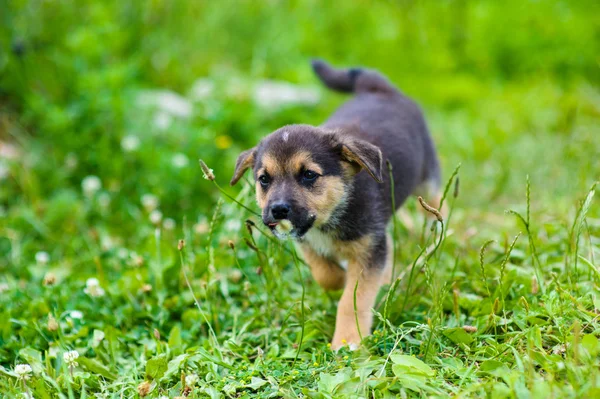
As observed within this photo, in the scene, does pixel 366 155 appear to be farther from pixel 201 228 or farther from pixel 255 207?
pixel 201 228

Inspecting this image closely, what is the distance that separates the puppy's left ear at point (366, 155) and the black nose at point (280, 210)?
48 cm

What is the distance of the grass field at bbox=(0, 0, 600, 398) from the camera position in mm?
3105

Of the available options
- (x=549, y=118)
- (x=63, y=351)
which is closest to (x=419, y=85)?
(x=549, y=118)

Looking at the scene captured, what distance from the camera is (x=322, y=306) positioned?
160 inches

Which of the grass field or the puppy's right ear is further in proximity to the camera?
the puppy's right ear

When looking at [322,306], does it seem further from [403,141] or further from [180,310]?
[403,141]

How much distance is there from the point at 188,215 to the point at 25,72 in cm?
267

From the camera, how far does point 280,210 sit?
132 inches

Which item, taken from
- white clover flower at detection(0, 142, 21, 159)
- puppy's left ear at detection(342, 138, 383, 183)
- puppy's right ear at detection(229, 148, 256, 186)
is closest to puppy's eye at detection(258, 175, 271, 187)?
puppy's right ear at detection(229, 148, 256, 186)

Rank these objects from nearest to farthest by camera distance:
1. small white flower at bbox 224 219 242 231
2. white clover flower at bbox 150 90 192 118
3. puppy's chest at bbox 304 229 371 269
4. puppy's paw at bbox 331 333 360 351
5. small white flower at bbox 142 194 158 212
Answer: puppy's paw at bbox 331 333 360 351 → puppy's chest at bbox 304 229 371 269 → small white flower at bbox 224 219 242 231 → small white flower at bbox 142 194 158 212 → white clover flower at bbox 150 90 192 118

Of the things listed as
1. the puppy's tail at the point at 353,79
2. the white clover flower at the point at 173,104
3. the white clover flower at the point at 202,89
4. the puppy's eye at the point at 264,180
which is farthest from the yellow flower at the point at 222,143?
the puppy's eye at the point at 264,180

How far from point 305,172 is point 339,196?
0.27 meters

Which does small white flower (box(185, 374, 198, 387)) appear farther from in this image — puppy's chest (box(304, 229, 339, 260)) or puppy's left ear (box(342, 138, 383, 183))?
puppy's left ear (box(342, 138, 383, 183))

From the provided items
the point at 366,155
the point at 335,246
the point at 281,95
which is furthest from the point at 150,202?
the point at 281,95
